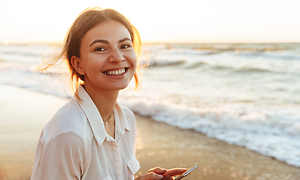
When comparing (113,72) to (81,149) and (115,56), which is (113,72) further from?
(81,149)

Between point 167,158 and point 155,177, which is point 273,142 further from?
point 155,177

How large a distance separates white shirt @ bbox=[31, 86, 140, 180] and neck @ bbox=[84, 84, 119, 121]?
79 mm

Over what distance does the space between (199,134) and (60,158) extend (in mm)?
4409

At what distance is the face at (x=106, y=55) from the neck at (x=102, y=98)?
0.08 meters

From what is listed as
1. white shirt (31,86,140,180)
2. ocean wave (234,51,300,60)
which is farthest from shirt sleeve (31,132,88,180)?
ocean wave (234,51,300,60)

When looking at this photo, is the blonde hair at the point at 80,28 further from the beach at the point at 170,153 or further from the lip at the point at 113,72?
the beach at the point at 170,153

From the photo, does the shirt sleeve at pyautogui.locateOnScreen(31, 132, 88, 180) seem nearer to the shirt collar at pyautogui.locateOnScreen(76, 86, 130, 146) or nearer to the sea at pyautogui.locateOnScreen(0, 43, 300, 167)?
the shirt collar at pyautogui.locateOnScreen(76, 86, 130, 146)

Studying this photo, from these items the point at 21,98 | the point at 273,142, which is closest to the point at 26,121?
the point at 21,98

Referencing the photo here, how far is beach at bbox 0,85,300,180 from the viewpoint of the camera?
Result: 3.91 meters

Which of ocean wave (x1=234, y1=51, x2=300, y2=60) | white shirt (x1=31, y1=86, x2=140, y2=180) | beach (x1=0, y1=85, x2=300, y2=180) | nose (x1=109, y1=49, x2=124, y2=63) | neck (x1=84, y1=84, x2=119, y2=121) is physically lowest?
beach (x1=0, y1=85, x2=300, y2=180)

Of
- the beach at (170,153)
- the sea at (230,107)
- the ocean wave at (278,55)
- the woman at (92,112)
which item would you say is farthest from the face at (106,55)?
the ocean wave at (278,55)

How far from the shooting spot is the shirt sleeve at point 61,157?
4.78 feet

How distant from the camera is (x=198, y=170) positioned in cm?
402

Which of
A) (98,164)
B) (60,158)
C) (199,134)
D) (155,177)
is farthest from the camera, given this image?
(199,134)
